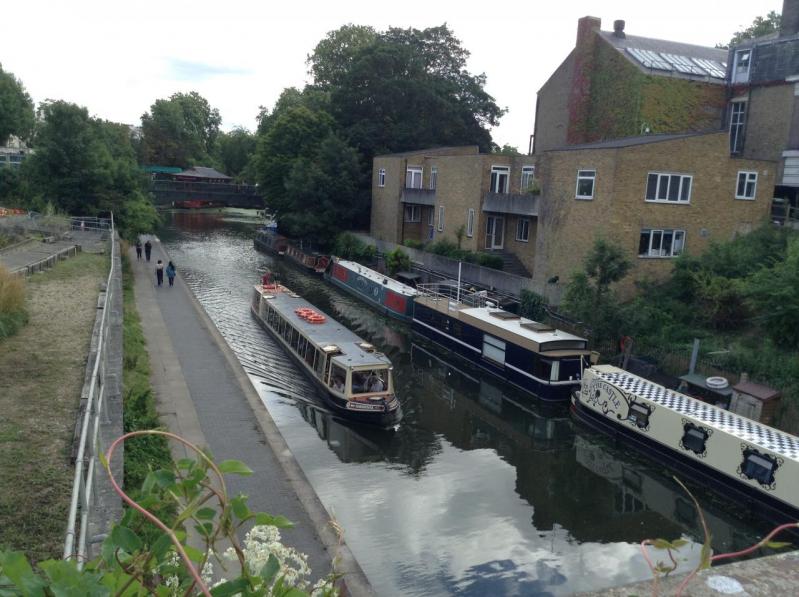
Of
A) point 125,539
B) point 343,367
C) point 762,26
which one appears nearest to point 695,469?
point 343,367

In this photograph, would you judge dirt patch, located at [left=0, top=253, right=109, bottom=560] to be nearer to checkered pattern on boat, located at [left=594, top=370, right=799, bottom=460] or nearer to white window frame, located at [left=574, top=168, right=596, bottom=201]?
checkered pattern on boat, located at [left=594, top=370, right=799, bottom=460]

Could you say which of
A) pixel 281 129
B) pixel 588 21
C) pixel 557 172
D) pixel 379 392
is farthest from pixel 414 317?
pixel 281 129

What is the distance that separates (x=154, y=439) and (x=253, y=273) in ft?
105

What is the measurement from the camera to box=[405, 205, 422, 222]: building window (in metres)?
46.1

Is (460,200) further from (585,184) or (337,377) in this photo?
Answer: (337,377)

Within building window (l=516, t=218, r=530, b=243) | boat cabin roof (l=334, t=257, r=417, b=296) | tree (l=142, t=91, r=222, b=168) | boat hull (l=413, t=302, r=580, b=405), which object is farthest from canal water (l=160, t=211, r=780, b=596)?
tree (l=142, t=91, r=222, b=168)

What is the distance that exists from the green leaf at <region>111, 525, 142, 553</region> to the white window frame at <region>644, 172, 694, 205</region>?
1100 inches

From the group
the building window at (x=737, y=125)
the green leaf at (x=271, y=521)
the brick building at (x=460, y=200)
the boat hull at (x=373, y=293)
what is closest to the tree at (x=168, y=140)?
the brick building at (x=460, y=200)

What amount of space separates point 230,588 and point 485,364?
2306cm

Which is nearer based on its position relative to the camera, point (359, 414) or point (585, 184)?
point (359, 414)

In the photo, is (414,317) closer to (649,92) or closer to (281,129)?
(649,92)

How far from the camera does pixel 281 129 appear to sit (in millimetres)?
55688

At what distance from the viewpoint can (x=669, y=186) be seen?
28.0m

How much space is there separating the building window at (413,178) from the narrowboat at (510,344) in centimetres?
1611
